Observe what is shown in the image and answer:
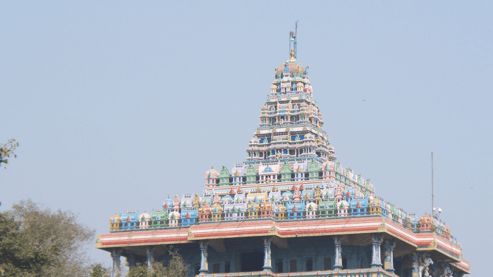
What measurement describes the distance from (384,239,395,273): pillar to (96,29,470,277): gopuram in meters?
0.09

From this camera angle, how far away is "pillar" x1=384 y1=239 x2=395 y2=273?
9462 cm

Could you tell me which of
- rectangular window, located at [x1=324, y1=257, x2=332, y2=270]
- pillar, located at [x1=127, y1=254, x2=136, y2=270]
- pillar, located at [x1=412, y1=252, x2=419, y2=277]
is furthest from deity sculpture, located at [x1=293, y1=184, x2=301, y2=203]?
pillar, located at [x1=127, y1=254, x2=136, y2=270]

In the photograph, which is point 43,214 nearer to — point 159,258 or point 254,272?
point 159,258

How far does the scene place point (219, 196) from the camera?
103188mm

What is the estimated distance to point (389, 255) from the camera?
95.3 metres

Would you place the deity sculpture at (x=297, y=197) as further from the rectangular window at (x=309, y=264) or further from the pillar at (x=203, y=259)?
the pillar at (x=203, y=259)

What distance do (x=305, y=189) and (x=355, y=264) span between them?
9627 millimetres

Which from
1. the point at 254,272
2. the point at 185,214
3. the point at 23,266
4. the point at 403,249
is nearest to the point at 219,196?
the point at 185,214

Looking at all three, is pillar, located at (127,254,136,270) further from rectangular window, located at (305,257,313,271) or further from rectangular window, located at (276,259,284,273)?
rectangular window, located at (305,257,313,271)

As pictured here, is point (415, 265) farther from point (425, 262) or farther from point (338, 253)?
point (338, 253)

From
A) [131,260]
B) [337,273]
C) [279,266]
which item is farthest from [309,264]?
[131,260]

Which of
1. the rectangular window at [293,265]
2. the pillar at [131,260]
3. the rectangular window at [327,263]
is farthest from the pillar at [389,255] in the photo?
the pillar at [131,260]

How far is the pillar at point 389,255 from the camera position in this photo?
94625mm

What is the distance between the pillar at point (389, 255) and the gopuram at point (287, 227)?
86mm
